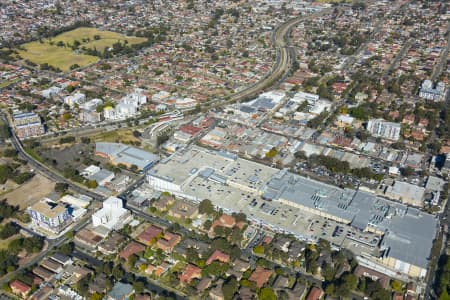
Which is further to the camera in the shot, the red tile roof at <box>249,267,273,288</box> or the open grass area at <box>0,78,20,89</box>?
the open grass area at <box>0,78,20,89</box>

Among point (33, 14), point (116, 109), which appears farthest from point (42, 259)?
point (33, 14)

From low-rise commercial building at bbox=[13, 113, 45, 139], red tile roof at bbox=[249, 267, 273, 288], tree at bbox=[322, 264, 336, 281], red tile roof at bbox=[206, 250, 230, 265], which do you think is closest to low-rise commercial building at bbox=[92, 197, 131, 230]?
red tile roof at bbox=[206, 250, 230, 265]

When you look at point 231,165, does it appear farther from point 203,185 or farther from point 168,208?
point 168,208

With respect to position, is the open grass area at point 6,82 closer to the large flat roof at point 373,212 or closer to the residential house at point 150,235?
the residential house at point 150,235

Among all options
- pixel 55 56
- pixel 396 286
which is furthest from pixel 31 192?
pixel 55 56

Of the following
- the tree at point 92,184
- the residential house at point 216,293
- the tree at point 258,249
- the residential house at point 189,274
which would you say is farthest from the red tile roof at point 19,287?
the tree at point 258,249

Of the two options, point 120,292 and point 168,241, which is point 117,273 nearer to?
point 120,292

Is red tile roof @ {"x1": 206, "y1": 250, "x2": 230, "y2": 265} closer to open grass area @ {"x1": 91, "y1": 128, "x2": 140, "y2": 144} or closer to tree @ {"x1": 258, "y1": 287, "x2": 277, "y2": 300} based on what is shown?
tree @ {"x1": 258, "y1": 287, "x2": 277, "y2": 300}
